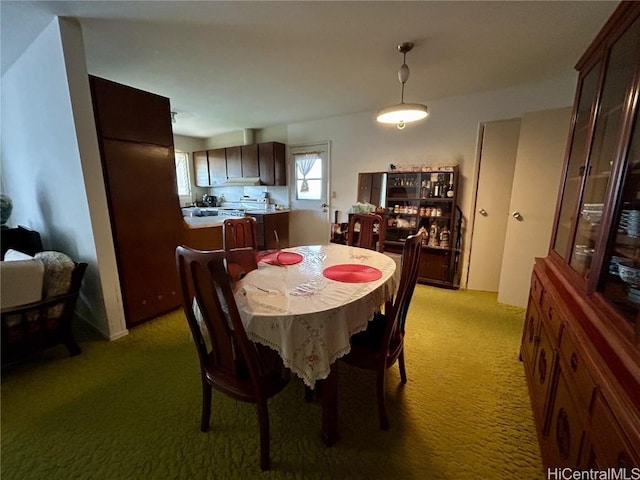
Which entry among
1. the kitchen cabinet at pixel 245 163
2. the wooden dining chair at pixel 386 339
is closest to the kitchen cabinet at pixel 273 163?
the kitchen cabinet at pixel 245 163

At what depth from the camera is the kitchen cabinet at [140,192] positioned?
6.97ft

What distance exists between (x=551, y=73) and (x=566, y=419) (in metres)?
3.03

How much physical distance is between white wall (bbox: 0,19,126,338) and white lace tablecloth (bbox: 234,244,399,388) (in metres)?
1.48

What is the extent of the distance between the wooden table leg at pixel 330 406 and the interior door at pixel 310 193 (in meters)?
3.35

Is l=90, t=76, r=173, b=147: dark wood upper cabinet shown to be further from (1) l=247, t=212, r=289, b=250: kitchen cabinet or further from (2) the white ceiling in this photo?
(1) l=247, t=212, r=289, b=250: kitchen cabinet

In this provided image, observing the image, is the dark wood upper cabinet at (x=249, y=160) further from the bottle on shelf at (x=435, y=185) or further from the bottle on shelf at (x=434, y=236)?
the bottle on shelf at (x=434, y=236)

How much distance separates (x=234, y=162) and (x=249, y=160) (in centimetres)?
40

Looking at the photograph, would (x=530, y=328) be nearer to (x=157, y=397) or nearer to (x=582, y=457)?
(x=582, y=457)

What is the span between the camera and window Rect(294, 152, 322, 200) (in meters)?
4.46

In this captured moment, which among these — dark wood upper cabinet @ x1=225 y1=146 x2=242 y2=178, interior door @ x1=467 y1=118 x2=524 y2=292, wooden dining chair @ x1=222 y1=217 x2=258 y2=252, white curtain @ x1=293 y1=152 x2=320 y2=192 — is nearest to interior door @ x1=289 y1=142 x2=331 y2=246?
white curtain @ x1=293 y1=152 x2=320 y2=192

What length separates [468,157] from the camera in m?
3.18

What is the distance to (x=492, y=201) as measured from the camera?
10.2ft

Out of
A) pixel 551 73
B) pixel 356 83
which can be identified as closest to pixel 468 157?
pixel 551 73

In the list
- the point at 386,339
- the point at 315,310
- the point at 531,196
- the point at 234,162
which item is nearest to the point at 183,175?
the point at 234,162
